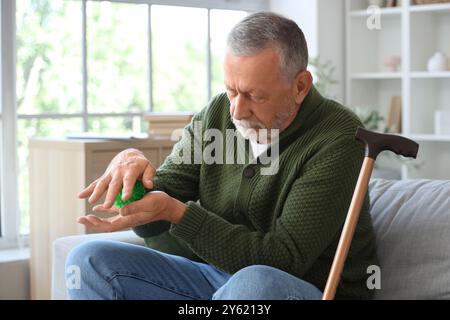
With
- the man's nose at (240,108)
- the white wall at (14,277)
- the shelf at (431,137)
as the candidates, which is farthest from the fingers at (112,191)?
the shelf at (431,137)

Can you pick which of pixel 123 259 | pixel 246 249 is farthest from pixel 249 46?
pixel 123 259

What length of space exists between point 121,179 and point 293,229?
0.41 meters

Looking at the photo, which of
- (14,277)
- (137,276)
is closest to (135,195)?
(137,276)

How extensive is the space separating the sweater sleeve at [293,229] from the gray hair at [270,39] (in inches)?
9.8

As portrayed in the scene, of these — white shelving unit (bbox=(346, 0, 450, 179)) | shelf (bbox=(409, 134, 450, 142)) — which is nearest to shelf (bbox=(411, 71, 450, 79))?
white shelving unit (bbox=(346, 0, 450, 179))

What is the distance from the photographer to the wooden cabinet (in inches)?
126

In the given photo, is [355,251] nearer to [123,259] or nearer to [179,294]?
[179,294]

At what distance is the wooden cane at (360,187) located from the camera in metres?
1.57

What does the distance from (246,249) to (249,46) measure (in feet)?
1.55

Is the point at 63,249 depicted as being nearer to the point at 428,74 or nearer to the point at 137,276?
the point at 137,276

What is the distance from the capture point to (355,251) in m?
1.92

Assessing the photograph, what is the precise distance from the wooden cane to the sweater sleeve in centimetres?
17

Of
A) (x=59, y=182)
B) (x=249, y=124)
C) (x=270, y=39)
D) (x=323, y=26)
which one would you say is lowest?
(x=59, y=182)

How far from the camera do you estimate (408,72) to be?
4.50 meters
